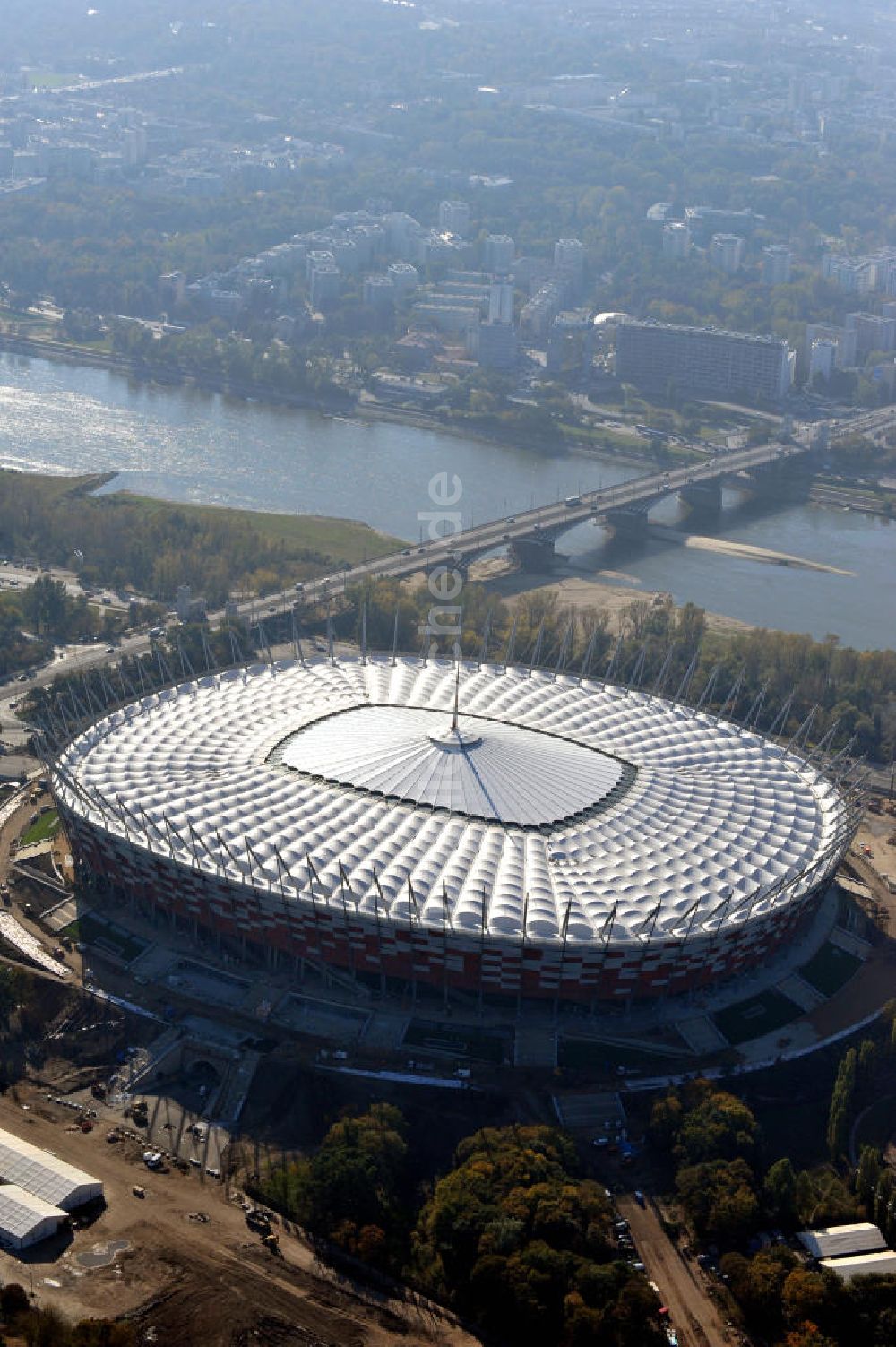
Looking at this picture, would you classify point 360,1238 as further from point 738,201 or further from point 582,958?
point 738,201

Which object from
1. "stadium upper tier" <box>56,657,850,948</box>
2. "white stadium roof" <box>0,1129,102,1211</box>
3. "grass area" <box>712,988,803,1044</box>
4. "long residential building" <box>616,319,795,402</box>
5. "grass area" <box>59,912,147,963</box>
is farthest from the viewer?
"long residential building" <box>616,319,795,402</box>

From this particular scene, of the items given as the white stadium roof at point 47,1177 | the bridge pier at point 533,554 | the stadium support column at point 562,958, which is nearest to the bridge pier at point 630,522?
the bridge pier at point 533,554

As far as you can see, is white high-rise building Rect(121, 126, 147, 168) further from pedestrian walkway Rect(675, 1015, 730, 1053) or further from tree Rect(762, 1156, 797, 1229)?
tree Rect(762, 1156, 797, 1229)

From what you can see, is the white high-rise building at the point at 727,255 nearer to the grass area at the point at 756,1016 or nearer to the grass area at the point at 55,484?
the grass area at the point at 55,484

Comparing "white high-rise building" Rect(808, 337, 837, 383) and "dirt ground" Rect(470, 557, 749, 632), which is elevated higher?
"white high-rise building" Rect(808, 337, 837, 383)

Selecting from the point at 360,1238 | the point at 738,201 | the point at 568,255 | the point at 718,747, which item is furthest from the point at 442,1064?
the point at 738,201

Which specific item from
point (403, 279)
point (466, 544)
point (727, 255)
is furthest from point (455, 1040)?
point (727, 255)

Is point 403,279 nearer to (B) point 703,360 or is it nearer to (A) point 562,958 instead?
(B) point 703,360

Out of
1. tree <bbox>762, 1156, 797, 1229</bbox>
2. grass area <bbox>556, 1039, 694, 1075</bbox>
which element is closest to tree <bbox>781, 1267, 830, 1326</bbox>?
tree <bbox>762, 1156, 797, 1229</bbox>
